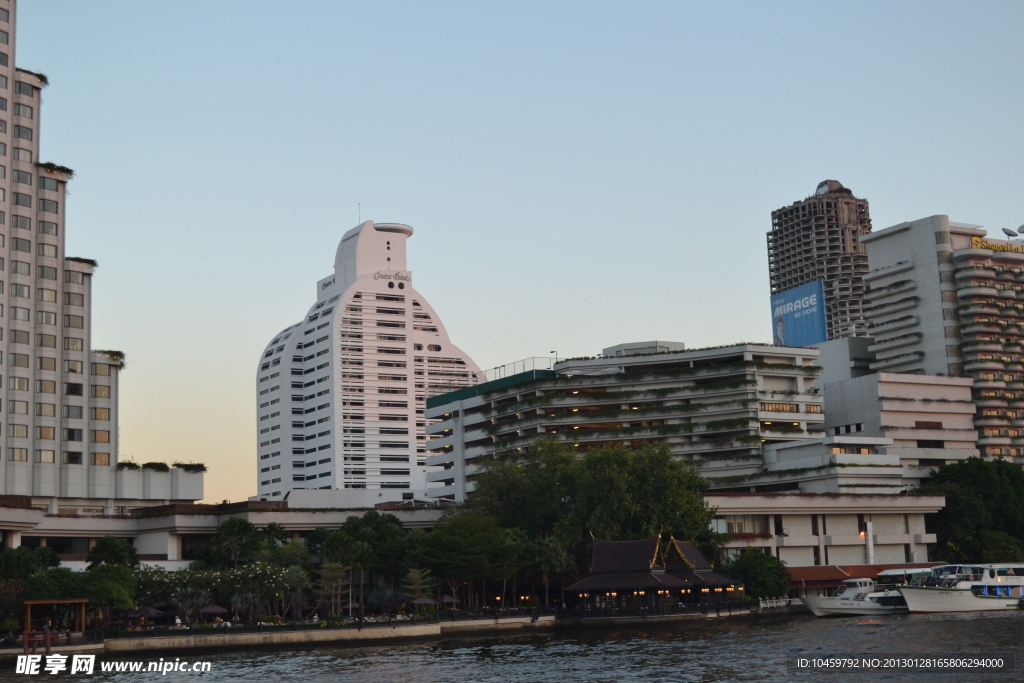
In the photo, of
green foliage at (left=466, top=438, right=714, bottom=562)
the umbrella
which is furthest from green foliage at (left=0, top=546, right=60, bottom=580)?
Answer: green foliage at (left=466, top=438, right=714, bottom=562)

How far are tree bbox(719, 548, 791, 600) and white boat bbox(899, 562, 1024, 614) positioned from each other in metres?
15.0

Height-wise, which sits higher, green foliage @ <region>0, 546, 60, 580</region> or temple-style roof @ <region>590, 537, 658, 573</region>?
green foliage @ <region>0, 546, 60, 580</region>

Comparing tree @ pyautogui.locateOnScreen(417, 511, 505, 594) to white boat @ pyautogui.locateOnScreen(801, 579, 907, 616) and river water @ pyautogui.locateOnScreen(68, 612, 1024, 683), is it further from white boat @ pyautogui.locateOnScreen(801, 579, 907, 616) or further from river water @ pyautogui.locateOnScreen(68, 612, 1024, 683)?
white boat @ pyautogui.locateOnScreen(801, 579, 907, 616)

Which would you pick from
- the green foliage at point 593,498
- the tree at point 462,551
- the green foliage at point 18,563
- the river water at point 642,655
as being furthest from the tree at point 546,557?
the green foliage at point 18,563

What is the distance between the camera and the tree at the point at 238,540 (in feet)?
390

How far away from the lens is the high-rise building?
492ft

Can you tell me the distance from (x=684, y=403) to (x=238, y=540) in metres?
81.8

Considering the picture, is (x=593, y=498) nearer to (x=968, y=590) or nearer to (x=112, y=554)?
(x=968, y=590)

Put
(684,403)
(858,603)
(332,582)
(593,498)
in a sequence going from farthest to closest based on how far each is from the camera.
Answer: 1. (684,403)
2. (593,498)
3. (858,603)
4. (332,582)

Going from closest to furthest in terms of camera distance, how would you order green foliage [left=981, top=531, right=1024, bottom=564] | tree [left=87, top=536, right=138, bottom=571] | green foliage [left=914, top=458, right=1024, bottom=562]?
tree [left=87, top=536, right=138, bottom=571], green foliage [left=981, top=531, right=1024, bottom=564], green foliage [left=914, top=458, right=1024, bottom=562]

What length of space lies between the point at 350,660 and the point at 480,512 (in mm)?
45565

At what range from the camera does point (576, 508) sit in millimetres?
128625

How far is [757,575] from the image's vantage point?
132750 mm

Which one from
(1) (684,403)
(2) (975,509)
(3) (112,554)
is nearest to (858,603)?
(2) (975,509)
